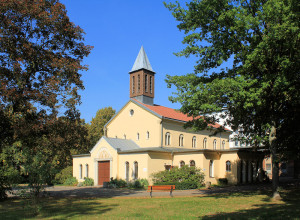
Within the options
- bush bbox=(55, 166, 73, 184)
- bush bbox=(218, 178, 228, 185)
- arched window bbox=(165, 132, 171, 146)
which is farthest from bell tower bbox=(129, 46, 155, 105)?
bush bbox=(218, 178, 228, 185)

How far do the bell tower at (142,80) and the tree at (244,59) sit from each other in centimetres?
1889

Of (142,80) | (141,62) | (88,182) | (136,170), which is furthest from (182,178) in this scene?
(141,62)

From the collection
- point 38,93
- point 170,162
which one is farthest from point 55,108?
point 170,162

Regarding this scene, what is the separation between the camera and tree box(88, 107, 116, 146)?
56.3 m

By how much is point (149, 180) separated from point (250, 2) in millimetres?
19756

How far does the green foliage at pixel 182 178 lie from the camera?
2783 cm

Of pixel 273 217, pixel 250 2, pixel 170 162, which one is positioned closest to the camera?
pixel 273 217

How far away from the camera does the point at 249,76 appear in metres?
16.6

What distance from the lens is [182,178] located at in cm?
2869

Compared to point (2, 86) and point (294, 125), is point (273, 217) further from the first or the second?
point (2, 86)

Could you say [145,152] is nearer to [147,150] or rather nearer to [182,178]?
[147,150]

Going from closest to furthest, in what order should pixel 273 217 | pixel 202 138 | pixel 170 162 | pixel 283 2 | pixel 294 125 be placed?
pixel 273 217, pixel 283 2, pixel 294 125, pixel 170 162, pixel 202 138

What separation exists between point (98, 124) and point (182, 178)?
107 feet

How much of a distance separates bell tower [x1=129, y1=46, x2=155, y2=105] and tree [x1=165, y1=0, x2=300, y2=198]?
18.9 meters
